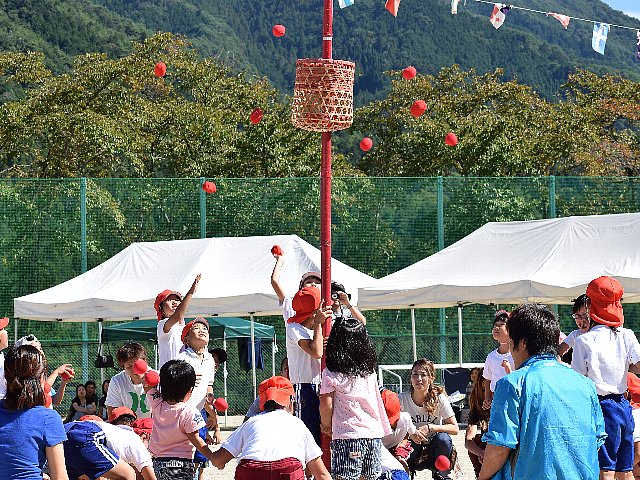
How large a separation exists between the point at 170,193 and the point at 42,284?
8.08 feet

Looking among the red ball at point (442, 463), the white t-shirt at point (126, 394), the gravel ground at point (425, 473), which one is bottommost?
the gravel ground at point (425, 473)

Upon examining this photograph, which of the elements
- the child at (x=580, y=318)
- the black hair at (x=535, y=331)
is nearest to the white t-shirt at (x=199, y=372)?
the child at (x=580, y=318)

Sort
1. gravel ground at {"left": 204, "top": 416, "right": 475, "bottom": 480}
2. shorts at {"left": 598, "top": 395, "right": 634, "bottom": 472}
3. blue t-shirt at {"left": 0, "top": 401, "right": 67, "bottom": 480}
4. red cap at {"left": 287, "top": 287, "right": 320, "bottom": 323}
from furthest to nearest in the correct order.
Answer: gravel ground at {"left": 204, "top": 416, "right": 475, "bottom": 480} < red cap at {"left": 287, "top": 287, "right": 320, "bottom": 323} < shorts at {"left": 598, "top": 395, "right": 634, "bottom": 472} < blue t-shirt at {"left": 0, "top": 401, "right": 67, "bottom": 480}

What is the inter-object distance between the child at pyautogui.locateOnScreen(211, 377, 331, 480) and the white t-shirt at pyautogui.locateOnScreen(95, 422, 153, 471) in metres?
0.38

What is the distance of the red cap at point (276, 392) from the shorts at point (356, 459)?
0.72 m

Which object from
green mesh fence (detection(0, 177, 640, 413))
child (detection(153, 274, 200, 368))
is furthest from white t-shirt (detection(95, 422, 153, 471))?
green mesh fence (detection(0, 177, 640, 413))

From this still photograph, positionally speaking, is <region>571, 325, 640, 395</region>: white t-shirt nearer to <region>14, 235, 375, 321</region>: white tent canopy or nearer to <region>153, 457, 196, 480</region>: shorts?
<region>153, 457, 196, 480</region>: shorts

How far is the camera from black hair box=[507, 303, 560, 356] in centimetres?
423

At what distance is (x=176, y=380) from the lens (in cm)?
639

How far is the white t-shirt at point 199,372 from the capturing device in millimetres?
7609

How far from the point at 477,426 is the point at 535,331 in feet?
10.8

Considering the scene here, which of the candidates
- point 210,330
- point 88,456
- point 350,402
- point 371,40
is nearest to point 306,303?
point 350,402

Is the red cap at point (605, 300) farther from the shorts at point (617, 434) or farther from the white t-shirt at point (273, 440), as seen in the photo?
the white t-shirt at point (273, 440)

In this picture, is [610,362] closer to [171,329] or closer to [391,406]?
[391,406]
